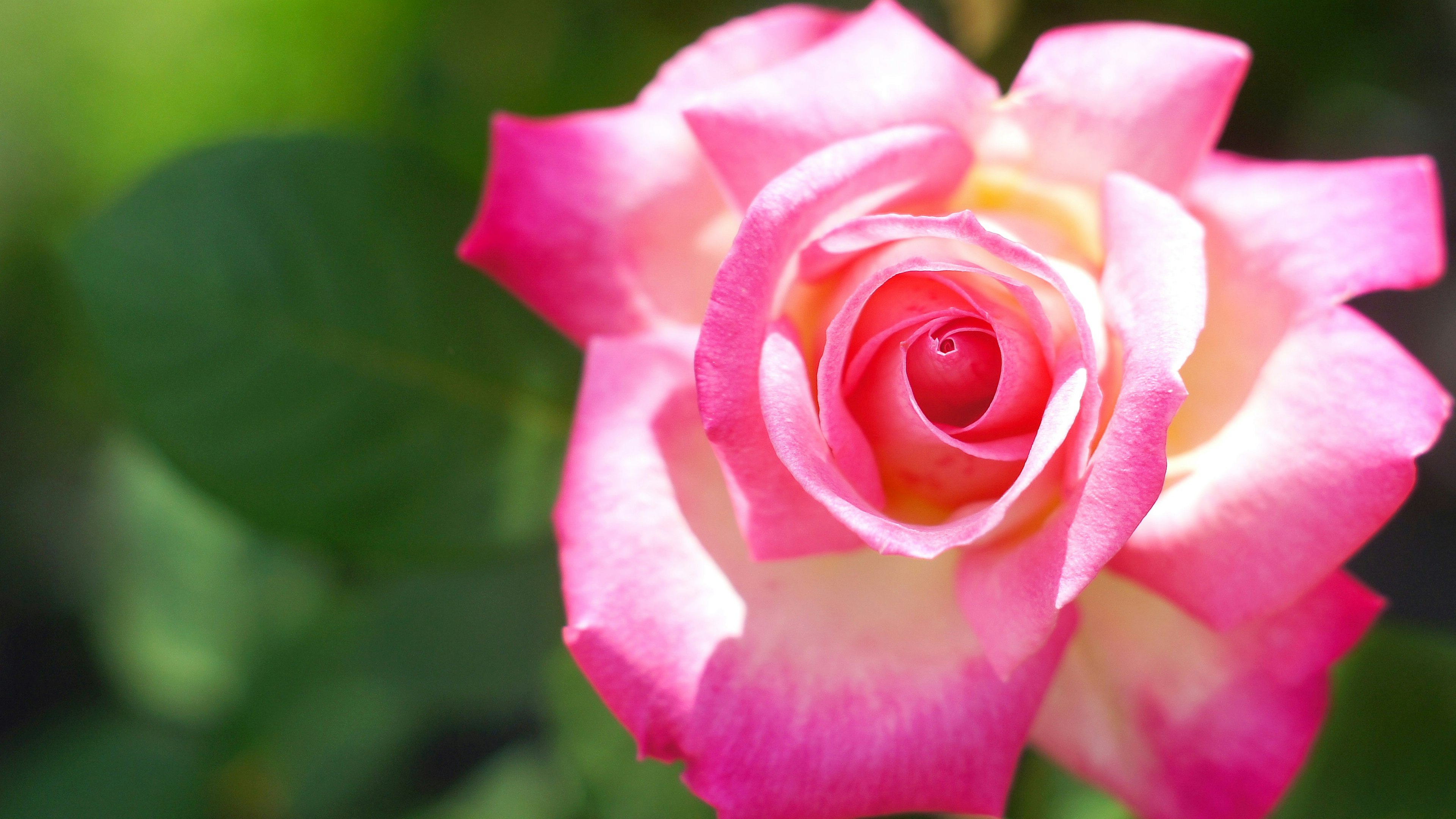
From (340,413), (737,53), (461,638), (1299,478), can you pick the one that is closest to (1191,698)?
(1299,478)

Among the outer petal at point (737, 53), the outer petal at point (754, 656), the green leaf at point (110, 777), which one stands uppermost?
the outer petal at point (737, 53)

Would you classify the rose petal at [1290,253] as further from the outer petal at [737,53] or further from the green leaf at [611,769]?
the green leaf at [611,769]

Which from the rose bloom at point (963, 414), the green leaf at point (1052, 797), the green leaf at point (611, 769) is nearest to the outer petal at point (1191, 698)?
the rose bloom at point (963, 414)

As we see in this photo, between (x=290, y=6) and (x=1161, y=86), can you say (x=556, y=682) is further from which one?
(x=290, y=6)

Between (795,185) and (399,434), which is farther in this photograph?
(399,434)

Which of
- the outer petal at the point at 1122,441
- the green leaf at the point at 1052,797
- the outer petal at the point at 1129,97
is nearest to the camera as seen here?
the outer petal at the point at 1122,441

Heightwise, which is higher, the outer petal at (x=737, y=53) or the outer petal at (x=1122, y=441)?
the outer petal at (x=737, y=53)

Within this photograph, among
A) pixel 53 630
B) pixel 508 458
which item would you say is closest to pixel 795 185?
pixel 508 458
